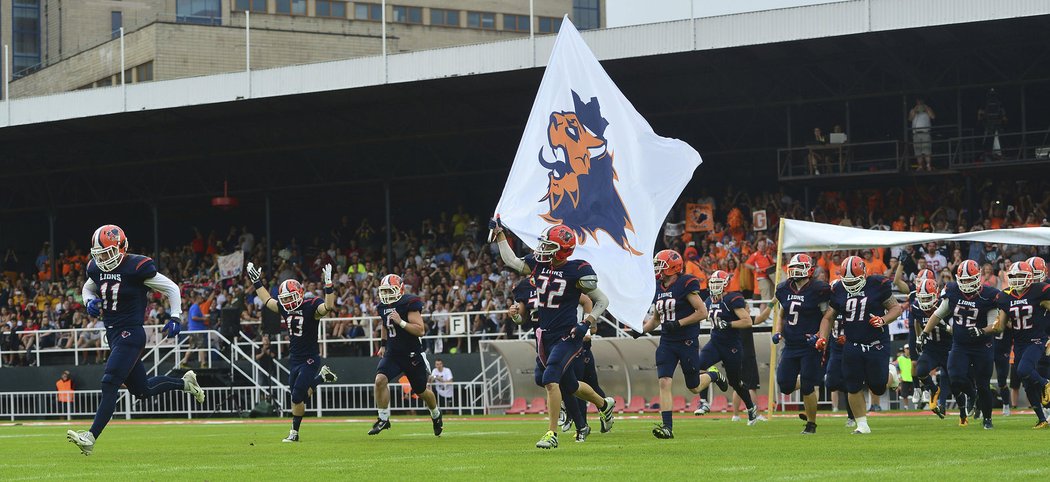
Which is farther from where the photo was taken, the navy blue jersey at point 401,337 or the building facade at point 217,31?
the building facade at point 217,31

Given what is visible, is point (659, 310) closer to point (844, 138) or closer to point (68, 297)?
point (844, 138)

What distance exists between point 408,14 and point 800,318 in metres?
56.3

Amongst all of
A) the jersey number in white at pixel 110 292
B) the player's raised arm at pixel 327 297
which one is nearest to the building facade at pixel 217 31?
the player's raised arm at pixel 327 297

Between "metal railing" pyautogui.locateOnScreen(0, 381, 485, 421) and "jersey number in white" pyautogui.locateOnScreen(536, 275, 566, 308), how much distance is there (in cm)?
1338

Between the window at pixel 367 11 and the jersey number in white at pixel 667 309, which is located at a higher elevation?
the window at pixel 367 11

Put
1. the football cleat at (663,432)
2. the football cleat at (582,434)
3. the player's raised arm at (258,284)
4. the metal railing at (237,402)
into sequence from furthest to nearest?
the metal railing at (237,402), the player's raised arm at (258,284), the football cleat at (663,432), the football cleat at (582,434)

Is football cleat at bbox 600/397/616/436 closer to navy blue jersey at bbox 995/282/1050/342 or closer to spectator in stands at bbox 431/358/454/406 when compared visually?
navy blue jersey at bbox 995/282/1050/342

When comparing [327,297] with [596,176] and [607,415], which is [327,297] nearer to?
[607,415]

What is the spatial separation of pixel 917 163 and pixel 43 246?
88.9ft

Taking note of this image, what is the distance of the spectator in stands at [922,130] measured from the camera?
97.0ft

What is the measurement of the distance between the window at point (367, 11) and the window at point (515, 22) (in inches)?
271

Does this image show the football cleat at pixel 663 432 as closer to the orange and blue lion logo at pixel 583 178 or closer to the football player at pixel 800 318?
the football player at pixel 800 318

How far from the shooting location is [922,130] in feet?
96.8

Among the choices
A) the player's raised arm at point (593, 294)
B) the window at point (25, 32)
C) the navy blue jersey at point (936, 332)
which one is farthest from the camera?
the window at point (25, 32)
